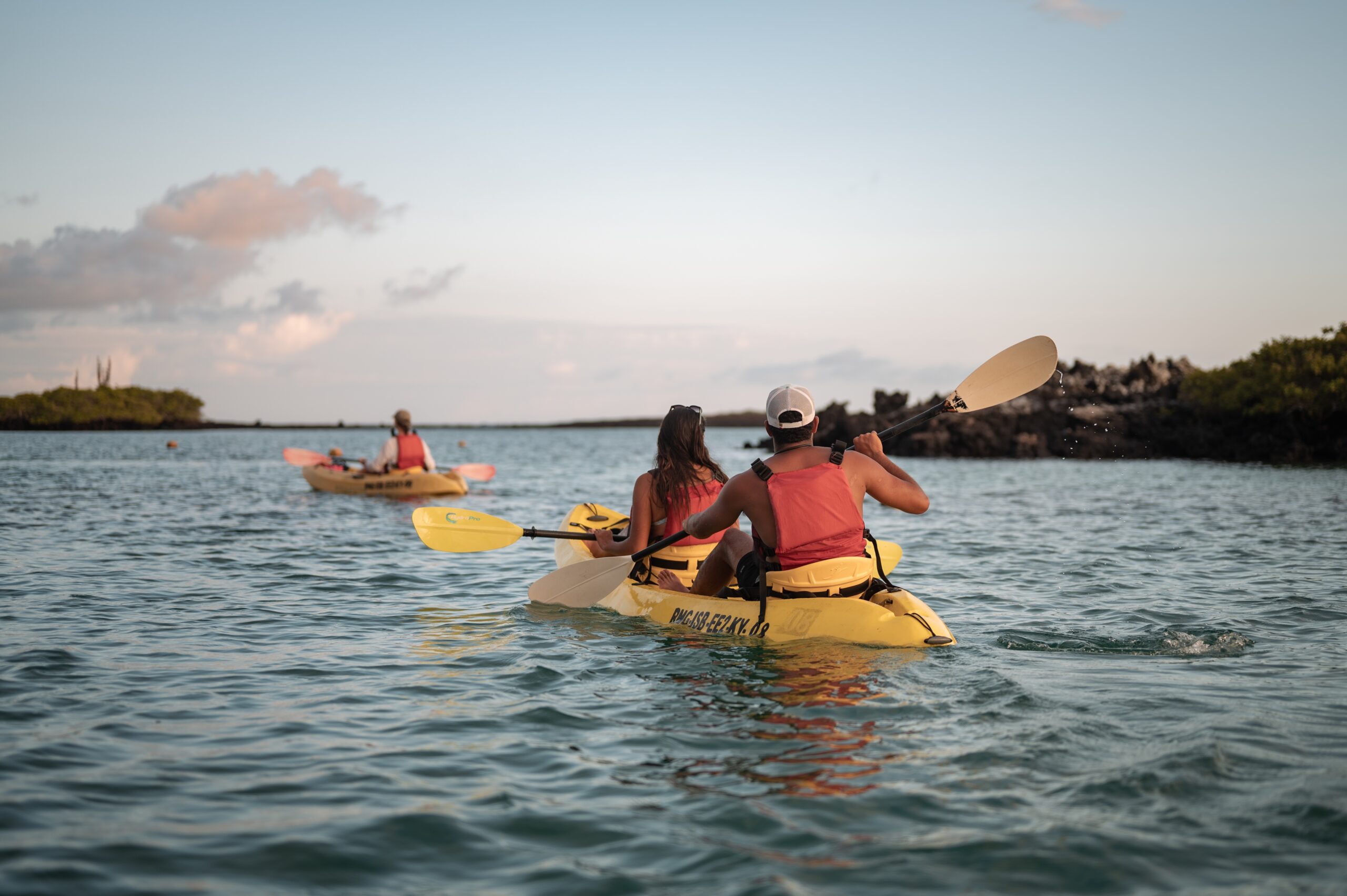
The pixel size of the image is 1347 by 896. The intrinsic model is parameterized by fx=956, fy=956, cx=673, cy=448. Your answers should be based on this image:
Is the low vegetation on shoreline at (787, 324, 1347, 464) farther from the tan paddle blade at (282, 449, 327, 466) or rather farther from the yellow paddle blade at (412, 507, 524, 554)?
the yellow paddle blade at (412, 507, 524, 554)

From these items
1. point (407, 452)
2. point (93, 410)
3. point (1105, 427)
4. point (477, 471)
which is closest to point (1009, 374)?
point (407, 452)

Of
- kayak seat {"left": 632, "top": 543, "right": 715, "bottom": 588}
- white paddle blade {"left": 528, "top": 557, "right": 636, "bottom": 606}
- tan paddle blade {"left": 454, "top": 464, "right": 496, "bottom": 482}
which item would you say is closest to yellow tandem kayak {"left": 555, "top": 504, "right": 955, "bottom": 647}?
kayak seat {"left": 632, "top": 543, "right": 715, "bottom": 588}

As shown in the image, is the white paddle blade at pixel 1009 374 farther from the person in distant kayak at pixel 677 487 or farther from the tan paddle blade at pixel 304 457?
the tan paddle blade at pixel 304 457

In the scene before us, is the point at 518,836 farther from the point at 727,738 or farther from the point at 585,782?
the point at 727,738

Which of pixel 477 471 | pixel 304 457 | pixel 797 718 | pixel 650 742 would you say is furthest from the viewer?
pixel 304 457

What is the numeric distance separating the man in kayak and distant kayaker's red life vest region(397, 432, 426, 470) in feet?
46.9

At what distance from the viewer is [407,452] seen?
19469mm

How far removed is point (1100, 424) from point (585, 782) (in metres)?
49.1

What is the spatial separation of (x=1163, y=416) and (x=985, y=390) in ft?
151

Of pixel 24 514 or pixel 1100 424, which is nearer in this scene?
pixel 24 514

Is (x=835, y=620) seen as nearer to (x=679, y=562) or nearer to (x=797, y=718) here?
(x=797, y=718)

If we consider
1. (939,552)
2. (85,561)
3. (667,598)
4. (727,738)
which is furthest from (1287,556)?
(85,561)

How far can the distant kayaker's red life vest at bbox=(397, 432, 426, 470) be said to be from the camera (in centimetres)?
1942

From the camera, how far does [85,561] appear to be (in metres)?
10.8
